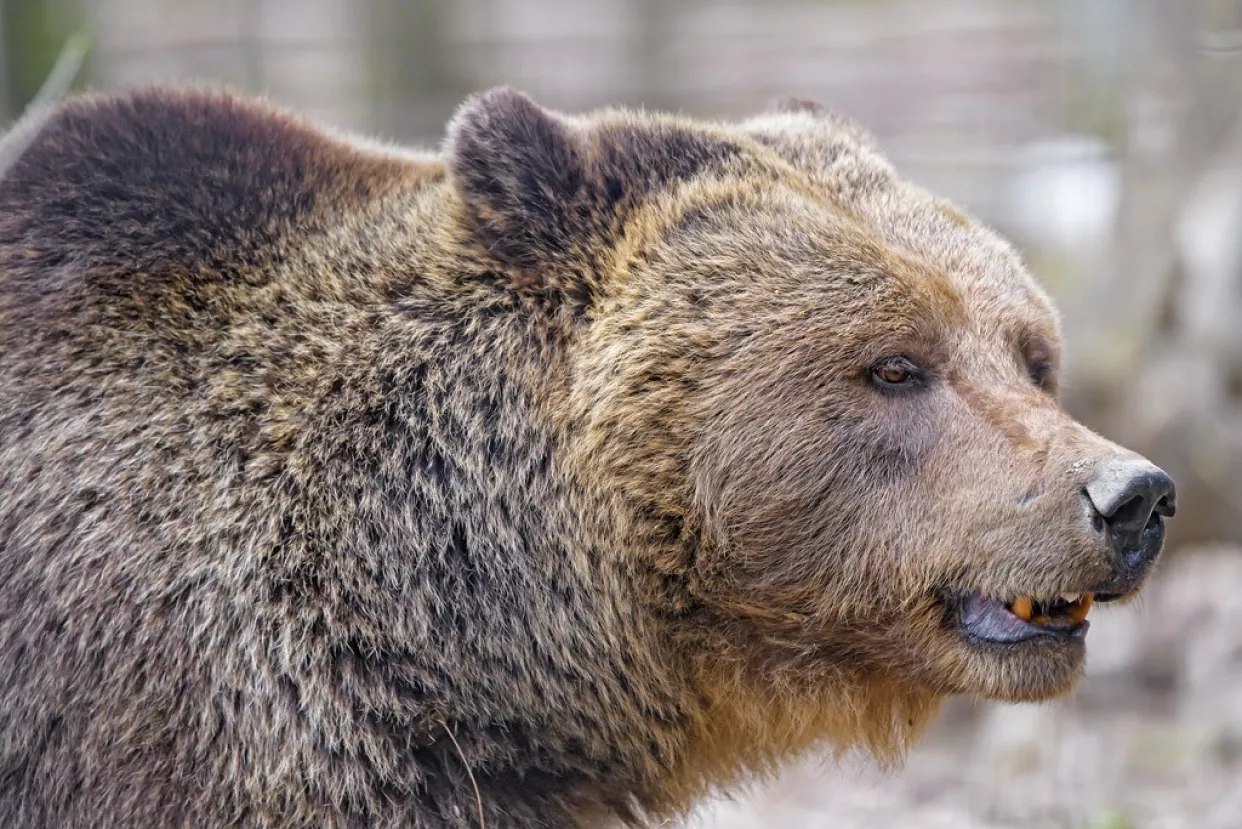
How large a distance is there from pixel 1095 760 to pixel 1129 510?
15.8ft

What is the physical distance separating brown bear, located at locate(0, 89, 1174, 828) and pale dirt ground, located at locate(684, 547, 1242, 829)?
8.88ft

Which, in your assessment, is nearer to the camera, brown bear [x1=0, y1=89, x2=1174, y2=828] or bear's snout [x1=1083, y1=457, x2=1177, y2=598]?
bear's snout [x1=1083, y1=457, x2=1177, y2=598]

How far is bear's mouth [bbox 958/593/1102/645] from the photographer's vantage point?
4242 mm

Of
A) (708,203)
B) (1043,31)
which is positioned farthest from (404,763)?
(1043,31)

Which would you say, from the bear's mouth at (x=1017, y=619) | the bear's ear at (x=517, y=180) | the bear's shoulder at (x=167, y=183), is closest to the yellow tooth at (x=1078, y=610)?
the bear's mouth at (x=1017, y=619)

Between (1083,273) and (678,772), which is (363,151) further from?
(1083,273)

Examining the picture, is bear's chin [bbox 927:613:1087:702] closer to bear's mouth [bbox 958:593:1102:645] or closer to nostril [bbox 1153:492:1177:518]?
bear's mouth [bbox 958:593:1102:645]

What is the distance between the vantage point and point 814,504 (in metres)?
4.31

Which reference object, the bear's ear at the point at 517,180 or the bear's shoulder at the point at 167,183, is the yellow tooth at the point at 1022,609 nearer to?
the bear's ear at the point at 517,180

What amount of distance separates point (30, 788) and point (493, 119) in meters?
2.34

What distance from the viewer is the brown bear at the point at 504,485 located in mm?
4078

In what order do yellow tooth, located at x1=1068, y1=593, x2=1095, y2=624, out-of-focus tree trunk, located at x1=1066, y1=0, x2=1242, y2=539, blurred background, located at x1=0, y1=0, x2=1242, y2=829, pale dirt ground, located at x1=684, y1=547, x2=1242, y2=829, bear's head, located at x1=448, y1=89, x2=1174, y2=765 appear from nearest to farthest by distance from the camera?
bear's head, located at x1=448, y1=89, x2=1174, y2=765, yellow tooth, located at x1=1068, y1=593, x2=1095, y2=624, pale dirt ground, located at x1=684, y1=547, x2=1242, y2=829, blurred background, located at x1=0, y1=0, x2=1242, y2=829, out-of-focus tree trunk, located at x1=1066, y1=0, x2=1242, y2=539

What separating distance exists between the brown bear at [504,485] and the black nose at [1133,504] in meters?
0.01

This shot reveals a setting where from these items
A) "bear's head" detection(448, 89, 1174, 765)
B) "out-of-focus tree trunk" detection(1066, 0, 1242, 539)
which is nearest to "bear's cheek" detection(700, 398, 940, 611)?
"bear's head" detection(448, 89, 1174, 765)
